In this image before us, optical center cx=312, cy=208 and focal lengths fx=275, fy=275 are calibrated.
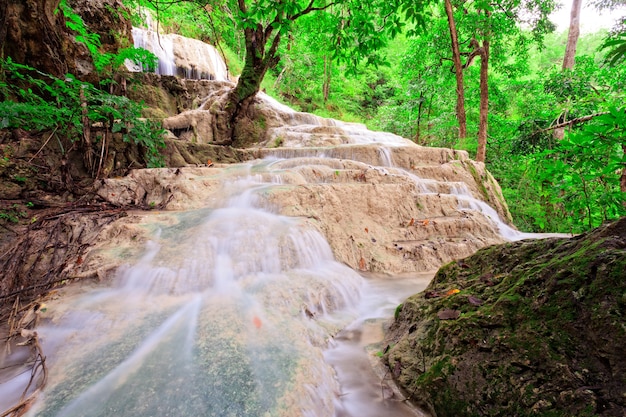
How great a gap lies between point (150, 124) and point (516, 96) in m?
11.8

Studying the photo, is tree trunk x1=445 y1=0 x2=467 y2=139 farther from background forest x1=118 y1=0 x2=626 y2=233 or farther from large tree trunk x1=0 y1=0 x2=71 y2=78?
large tree trunk x1=0 y1=0 x2=71 y2=78

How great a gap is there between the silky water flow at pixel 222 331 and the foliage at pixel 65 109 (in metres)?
2.23

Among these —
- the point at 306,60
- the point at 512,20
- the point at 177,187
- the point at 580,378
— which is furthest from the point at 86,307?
the point at 306,60

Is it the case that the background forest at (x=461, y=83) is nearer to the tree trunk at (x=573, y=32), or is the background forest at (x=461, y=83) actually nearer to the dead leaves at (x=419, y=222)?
the tree trunk at (x=573, y=32)

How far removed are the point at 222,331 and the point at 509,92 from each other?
11.8 meters

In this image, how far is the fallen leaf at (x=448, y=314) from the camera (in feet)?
5.50

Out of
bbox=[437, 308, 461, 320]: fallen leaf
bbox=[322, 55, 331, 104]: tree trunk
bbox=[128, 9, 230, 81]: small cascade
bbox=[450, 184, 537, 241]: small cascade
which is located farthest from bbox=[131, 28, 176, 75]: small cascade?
bbox=[437, 308, 461, 320]: fallen leaf

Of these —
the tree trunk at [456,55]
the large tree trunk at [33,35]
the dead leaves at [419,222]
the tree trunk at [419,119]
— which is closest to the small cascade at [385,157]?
the dead leaves at [419,222]

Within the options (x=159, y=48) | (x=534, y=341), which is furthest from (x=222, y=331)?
(x=159, y=48)

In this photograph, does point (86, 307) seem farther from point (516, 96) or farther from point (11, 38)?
point (516, 96)

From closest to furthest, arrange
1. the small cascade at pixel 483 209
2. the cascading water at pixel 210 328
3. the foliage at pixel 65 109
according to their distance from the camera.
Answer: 1. the cascading water at pixel 210 328
2. the foliage at pixel 65 109
3. the small cascade at pixel 483 209

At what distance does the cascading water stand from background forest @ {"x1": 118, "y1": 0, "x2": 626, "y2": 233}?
84.5 inches

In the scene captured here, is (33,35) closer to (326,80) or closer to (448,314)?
(448,314)

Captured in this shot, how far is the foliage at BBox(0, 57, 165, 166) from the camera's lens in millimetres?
3557
